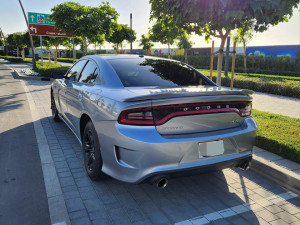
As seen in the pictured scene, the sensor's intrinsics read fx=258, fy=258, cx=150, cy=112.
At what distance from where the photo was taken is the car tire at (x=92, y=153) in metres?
3.08

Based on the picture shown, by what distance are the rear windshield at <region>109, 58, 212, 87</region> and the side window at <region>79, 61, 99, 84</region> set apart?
31cm

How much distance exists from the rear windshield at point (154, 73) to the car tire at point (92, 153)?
0.75 meters


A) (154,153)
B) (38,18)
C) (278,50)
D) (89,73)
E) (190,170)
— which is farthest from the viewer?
(278,50)

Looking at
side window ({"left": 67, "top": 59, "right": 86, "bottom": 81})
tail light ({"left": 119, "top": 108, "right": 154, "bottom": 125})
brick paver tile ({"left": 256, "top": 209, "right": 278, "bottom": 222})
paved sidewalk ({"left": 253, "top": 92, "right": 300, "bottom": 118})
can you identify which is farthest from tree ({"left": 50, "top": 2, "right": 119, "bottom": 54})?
brick paver tile ({"left": 256, "top": 209, "right": 278, "bottom": 222})

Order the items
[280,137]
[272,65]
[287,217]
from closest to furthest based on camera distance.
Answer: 1. [287,217]
2. [280,137]
3. [272,65]

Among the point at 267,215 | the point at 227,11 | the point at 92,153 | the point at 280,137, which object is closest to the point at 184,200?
the point at 267,215

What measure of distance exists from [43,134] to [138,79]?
3.01 metres

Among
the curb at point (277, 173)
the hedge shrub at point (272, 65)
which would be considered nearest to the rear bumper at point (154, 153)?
the curb at point (277, 173)

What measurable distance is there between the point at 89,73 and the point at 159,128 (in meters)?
1.91

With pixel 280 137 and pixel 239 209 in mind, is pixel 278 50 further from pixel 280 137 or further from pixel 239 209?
pixel 239 209

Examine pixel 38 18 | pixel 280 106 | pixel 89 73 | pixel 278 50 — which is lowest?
pixel 280 106

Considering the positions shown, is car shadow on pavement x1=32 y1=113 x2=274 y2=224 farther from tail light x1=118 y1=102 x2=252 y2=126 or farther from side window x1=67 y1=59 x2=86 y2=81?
side window x1=67 y1=59 x2=86 y2=81

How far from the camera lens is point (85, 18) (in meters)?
18.0

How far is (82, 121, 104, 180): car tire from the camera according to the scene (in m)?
3.08
